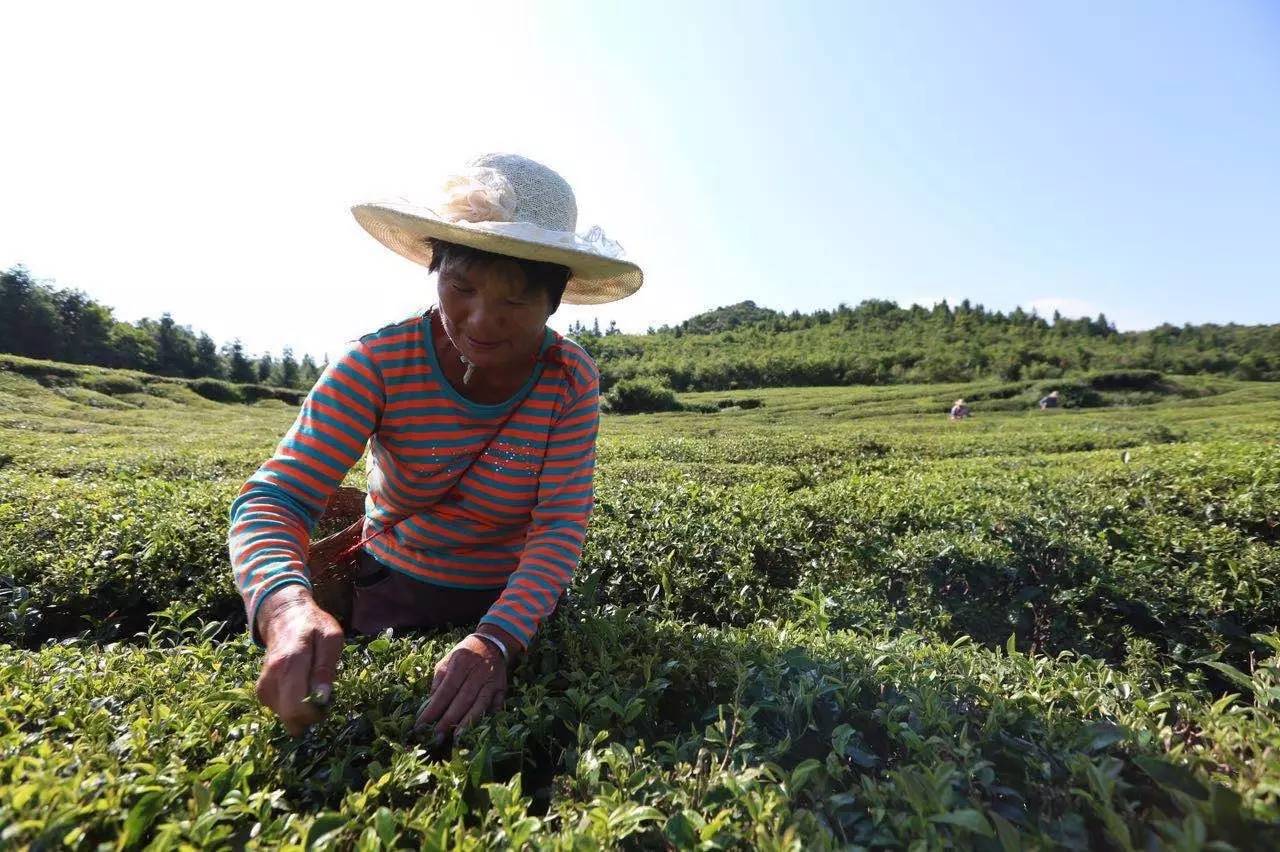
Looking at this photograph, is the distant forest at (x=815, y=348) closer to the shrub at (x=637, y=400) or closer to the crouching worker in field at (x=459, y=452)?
the shrub at (x=637, y=400)

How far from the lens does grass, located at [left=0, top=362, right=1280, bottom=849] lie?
105 cm

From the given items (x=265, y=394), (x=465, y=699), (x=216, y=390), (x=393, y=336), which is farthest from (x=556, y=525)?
(x=265, y=394)

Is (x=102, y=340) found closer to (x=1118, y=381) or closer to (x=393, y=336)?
(x=393, y=336)

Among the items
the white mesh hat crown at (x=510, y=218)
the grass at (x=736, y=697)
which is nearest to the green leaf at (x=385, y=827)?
the grass at (x=736, y=697)

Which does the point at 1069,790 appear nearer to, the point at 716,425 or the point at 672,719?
the point at 672,719

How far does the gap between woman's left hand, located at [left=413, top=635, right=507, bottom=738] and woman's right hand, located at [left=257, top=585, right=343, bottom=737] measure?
→ 22cm

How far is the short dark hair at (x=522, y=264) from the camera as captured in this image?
1811 mm

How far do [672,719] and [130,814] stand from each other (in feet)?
3.42

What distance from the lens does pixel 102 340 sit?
45.0 m

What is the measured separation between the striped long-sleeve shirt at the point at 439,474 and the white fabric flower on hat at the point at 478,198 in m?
0.41

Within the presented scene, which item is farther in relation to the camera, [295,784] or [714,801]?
[295,784]

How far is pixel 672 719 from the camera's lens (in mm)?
1614

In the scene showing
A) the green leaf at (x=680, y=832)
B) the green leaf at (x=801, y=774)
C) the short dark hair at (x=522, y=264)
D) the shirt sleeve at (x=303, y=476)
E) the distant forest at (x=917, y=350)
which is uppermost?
the distant forest at (x=917, y=350)

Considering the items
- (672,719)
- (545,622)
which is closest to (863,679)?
(672,719)
